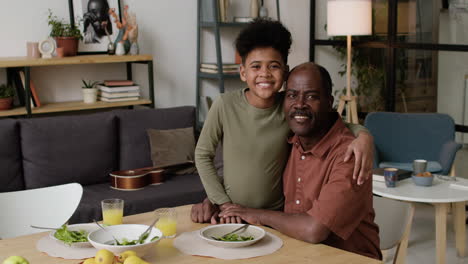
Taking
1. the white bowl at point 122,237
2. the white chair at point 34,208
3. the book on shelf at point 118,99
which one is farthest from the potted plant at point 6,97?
the white bowl at point 122,237

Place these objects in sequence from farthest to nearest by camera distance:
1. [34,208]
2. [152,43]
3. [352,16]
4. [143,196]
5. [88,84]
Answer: [152,43] → [352,16] → [88,84] → [143,196] → [34,208]

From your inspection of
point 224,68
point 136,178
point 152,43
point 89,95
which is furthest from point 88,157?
point 224,68

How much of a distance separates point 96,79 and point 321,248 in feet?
11.4

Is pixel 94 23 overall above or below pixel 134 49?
above

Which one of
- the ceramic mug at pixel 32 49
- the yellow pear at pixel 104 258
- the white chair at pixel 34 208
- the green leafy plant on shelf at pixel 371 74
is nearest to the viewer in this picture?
the yellow pear at pixel 104 258

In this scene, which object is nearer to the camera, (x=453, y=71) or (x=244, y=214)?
(x=244, y=214)

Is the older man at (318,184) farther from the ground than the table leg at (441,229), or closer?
farther from the ground

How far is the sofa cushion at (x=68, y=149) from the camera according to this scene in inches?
164

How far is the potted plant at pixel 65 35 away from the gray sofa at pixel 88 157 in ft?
1.86

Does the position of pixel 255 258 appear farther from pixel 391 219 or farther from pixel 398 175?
pixel 398 175

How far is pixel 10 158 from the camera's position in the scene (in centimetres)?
409

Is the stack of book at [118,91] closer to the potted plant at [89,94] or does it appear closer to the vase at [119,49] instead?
the potted plant at [89,94]

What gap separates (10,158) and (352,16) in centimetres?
279

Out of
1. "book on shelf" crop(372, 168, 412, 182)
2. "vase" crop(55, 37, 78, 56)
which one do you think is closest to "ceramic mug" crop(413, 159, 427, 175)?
"book on shelf" crop(372, 168, 412, 182)
